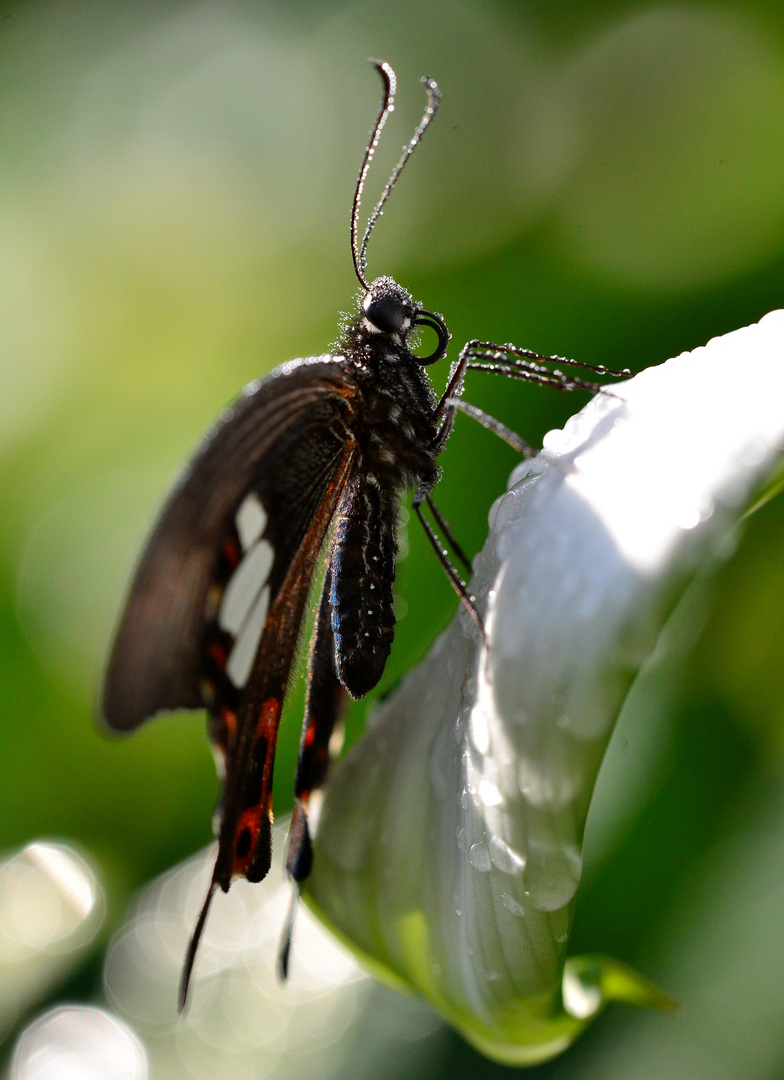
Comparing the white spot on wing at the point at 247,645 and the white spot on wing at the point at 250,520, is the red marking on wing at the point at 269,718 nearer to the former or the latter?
the white spot on wing at the point at 247,645

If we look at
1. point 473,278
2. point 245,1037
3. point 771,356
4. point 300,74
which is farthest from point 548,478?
point 300,74

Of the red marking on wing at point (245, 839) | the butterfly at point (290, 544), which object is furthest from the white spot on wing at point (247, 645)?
the red marking on wing at point (245, 839)

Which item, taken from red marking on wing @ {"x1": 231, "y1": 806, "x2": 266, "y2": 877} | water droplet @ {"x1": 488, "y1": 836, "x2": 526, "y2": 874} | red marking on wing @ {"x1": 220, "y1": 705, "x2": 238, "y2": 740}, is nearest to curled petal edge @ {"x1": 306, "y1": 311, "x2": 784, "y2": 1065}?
water droplet @ {"x1": 488, "y1": 836, "x2": 526, "y2": 874}

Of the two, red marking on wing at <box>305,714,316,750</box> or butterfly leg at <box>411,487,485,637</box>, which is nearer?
butterfly leg at <box>411,487,485,637</box>

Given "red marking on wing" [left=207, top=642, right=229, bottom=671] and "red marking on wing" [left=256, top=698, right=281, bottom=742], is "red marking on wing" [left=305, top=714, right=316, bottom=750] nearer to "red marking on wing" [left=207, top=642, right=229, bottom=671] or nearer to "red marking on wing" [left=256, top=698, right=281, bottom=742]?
"red marking on wing" [left=256, top=698, right=281, bottom=742]

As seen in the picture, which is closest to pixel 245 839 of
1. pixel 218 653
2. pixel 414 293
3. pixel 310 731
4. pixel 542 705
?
pixel 310 731

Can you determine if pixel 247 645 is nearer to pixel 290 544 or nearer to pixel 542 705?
pixel 290 544
